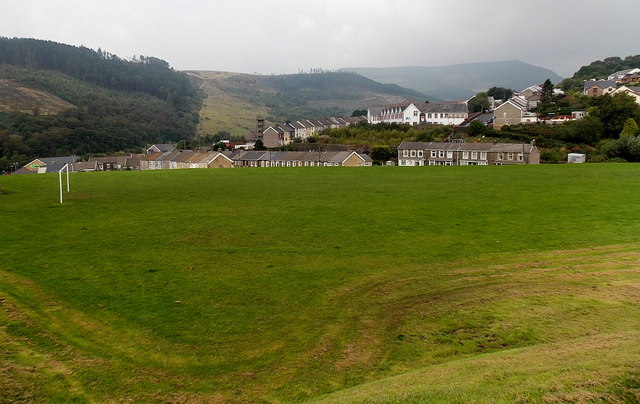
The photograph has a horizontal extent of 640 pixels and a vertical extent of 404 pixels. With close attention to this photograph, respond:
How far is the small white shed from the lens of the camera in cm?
6372

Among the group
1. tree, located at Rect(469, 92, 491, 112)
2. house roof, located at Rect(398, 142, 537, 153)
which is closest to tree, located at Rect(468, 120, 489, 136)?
house roof, located at Rect(398, 142, 537, 153)

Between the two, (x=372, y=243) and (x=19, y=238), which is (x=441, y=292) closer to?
(x=372, y=243)

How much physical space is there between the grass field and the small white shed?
3937 centimetres

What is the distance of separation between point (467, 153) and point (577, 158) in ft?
49.7

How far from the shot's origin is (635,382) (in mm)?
7285

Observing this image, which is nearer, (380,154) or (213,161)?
(380,154)

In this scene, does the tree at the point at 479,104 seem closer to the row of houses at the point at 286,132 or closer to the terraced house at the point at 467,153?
the row of houses at the point at 286,132

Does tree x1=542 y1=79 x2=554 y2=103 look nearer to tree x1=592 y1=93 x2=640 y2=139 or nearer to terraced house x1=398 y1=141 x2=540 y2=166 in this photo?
tree x1=592 y1=93 x2=640 y2=139

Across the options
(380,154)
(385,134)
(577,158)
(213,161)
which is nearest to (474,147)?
(577,158)

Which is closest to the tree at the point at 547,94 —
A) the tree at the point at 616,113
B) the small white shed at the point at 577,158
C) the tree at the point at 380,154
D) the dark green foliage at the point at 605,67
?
the tree at the point at 616,113

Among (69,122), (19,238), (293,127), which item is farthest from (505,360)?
(69,122)

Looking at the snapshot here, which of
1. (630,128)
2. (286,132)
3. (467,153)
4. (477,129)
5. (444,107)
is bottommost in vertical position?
(467,153)

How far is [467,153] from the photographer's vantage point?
73688mm

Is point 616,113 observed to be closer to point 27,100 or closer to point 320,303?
point 320,303
